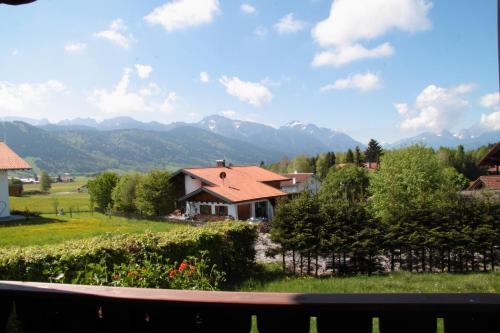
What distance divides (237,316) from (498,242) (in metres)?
18.0

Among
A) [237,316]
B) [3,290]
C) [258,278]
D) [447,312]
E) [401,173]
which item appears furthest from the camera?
[401,173]

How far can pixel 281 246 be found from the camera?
54.6 ft

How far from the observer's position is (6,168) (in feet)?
111

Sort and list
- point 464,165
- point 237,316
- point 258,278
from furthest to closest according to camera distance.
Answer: point 464,165, point 258,278, point 237,316

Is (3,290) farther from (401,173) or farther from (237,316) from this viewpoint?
(401,173)

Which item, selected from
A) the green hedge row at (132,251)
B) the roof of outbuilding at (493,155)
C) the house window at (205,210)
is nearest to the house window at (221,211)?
the house window at (205,210)

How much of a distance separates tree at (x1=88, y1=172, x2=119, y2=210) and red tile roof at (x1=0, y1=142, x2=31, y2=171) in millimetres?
16945

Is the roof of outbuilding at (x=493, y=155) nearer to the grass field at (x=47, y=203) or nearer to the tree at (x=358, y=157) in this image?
the grass field at (x=47, y=203)

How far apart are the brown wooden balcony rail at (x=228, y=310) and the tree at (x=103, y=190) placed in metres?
53.8

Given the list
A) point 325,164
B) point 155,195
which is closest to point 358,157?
point 325,164

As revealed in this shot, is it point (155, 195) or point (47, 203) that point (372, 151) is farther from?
point (47, 203)

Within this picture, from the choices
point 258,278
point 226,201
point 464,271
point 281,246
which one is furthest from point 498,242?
point 226,201

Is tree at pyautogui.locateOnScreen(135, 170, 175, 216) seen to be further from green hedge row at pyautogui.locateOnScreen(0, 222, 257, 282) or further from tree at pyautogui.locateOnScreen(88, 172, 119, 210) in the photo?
green hedge row at pyautogui.locateOnScreen(0, 222, 257, 282)

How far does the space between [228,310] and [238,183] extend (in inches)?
1656
